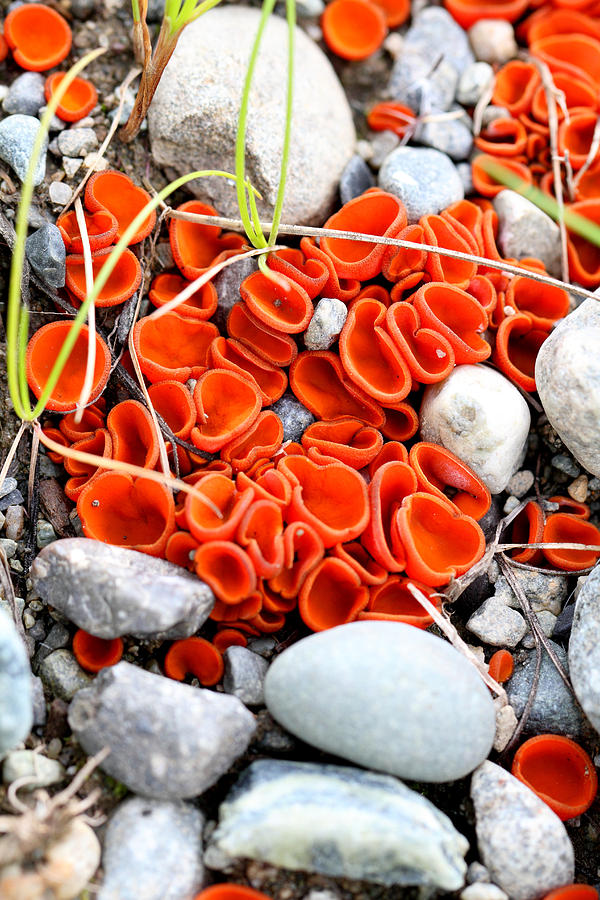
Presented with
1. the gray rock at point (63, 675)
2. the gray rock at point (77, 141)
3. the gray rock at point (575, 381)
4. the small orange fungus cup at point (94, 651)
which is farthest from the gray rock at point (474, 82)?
the gray rock at point (63, 675)

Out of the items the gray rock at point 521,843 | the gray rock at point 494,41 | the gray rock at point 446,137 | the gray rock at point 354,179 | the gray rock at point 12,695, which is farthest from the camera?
the gray rock at point 494,41

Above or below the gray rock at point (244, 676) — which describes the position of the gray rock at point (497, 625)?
below

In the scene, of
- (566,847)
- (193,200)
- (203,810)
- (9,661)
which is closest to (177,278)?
(193,200)

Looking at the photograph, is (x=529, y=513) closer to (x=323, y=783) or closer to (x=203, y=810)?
(x=323, y=783)

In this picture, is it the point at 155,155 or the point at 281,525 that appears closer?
the point at 281,525

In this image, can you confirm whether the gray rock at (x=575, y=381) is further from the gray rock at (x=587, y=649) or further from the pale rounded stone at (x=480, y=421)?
the gray rock at (x=587, y=649)

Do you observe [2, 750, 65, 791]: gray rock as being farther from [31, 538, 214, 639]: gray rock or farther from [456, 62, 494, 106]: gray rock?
[456, 62, 494, 106]: gray rock
